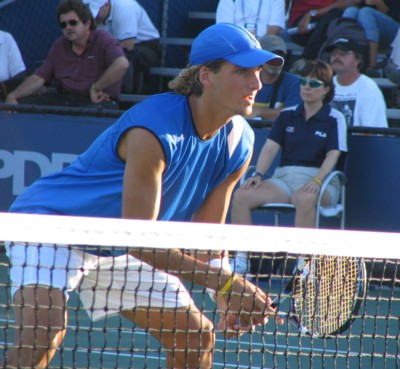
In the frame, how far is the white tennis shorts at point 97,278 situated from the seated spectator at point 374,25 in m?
6.25

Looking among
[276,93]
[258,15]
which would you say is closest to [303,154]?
[276,93]

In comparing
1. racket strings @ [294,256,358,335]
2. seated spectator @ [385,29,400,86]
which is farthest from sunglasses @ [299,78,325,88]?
racket strings @ [294,256,358,335]

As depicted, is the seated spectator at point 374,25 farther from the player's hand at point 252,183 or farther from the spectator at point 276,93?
the player's hand at point 252,183

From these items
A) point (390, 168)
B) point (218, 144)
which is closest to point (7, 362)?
point (218, 144)

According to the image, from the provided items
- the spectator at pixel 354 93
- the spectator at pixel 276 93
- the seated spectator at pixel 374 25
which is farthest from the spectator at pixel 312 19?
the spectator at pixel 276 93

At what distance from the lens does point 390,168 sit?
812 cm

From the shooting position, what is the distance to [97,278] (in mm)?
3910

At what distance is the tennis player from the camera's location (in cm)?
362

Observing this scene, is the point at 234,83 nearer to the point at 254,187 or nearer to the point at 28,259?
the point at 28,259

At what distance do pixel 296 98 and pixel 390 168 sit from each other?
42.0 inches

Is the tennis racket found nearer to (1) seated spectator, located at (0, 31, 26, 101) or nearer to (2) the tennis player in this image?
(2) the tennis player

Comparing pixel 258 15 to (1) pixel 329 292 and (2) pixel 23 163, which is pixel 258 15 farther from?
(1) pixel 329 292

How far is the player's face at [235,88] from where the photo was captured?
3.78 meters

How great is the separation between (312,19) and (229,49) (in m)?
6.83
